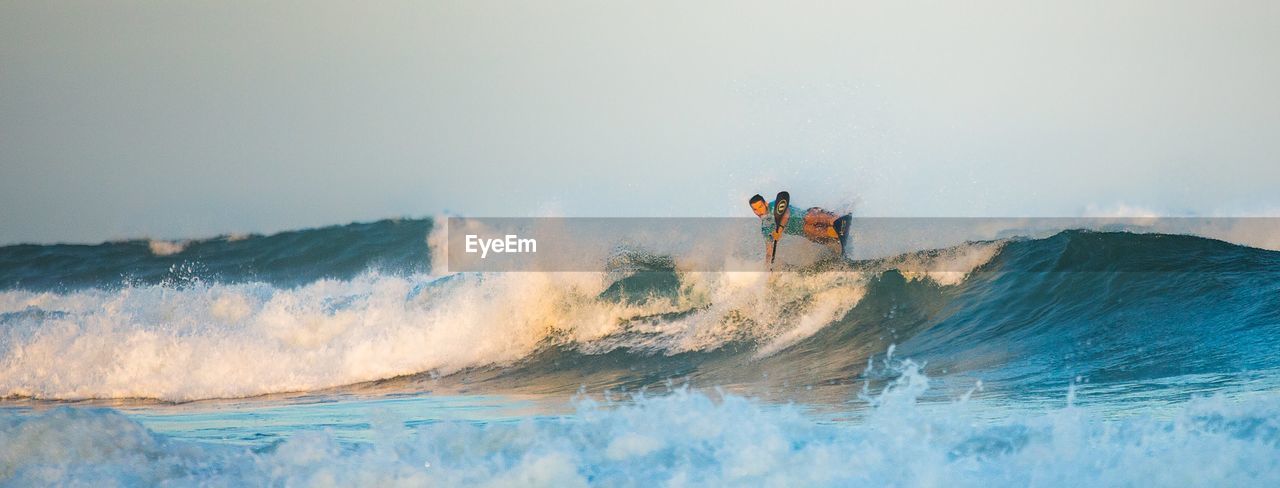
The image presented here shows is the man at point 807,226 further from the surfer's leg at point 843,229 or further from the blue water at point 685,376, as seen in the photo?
the blue water at point 685,376

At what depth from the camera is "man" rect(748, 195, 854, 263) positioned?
30.2ft

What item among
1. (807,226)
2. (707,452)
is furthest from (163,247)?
(707,452)

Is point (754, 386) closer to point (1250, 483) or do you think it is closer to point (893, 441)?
point (893, 441)

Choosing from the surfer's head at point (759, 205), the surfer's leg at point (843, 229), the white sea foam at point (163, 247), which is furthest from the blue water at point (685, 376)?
the white sea foam at point (163, 247)

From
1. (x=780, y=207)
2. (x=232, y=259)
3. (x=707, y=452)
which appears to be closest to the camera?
(x=707, y=452)

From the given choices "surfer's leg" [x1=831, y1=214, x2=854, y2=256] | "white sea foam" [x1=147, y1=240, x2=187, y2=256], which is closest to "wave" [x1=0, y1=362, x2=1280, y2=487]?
"surfer's leg" [x1=831, y1=214, x2=854, y2=256]

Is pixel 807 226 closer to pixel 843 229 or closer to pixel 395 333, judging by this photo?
pixel 843 229

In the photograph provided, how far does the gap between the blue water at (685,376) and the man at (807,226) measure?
332 millimetres

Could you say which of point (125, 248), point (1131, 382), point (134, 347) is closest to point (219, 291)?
point (134, 347)

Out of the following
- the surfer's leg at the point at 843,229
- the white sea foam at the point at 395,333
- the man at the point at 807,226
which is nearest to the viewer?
the man at the point at 807,226

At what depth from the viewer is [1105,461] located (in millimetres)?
5305

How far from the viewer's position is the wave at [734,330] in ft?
26.9

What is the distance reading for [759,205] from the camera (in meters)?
8.95

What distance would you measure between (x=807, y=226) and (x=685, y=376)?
1.96 m
